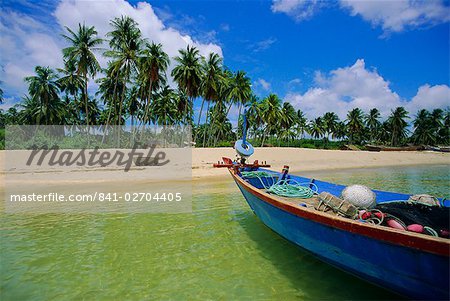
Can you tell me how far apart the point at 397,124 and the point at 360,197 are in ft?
248

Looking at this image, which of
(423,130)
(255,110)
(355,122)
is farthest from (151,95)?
(423,130)

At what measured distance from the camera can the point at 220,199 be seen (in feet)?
35.4

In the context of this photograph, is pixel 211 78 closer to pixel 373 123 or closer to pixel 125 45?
pixel 125 45

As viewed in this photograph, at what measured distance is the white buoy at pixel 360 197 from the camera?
4.32 m

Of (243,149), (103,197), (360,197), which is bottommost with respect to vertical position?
(103,197)

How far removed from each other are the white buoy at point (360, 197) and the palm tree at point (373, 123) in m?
77.2

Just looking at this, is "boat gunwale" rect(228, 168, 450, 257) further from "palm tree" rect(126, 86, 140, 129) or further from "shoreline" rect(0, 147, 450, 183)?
"palm tree" rect(126, 86, 140, 129)

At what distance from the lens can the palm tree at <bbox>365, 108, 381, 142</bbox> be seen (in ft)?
232

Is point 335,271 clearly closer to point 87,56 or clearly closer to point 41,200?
point 41,200

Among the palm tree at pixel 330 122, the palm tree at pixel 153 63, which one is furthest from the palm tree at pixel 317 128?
the palm tree at pixel 153 63

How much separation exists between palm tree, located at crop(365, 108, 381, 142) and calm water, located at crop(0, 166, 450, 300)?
7594cm

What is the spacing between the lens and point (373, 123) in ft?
234

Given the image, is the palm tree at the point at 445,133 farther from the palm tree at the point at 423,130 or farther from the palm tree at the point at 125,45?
the palm tree at the point at 125,45

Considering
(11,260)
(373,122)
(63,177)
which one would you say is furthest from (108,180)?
(373,122)
